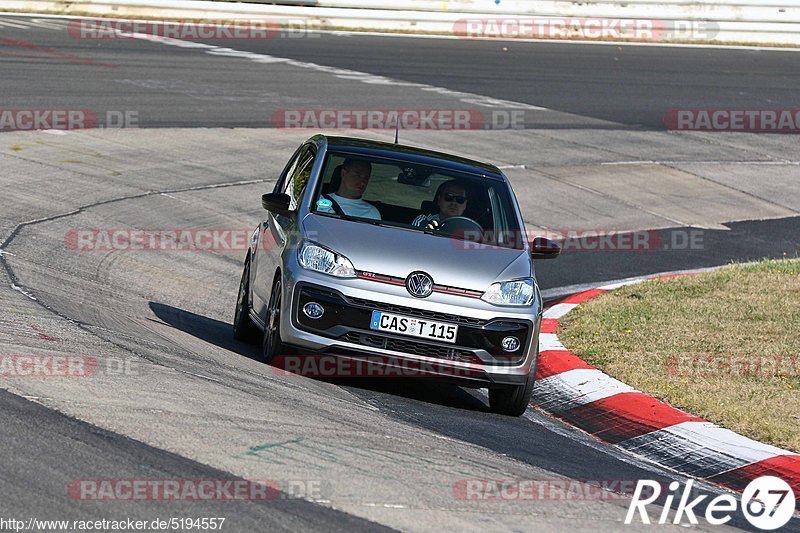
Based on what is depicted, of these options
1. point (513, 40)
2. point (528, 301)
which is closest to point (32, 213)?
point (528, 301)

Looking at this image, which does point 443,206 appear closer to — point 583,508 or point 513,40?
point 583,508

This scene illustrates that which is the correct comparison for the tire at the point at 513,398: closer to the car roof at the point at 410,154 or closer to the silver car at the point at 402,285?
the silver car at the point at 402,285

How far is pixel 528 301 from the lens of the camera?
8.05m

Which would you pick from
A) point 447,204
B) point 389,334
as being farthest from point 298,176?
point 389,334

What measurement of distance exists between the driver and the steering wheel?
0.07 meters

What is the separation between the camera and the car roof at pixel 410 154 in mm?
9039

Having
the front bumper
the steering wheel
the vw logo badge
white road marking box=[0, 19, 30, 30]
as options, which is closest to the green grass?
the front bumper

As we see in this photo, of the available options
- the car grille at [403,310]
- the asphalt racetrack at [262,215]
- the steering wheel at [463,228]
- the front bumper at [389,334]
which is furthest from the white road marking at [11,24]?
the car grille at [403,310]

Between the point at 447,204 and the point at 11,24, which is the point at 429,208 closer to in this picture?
the point at 447,204

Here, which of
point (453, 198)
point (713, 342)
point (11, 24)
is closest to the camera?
point (453, 198)

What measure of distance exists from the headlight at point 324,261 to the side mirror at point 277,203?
23.5 inches

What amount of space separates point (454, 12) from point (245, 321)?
23.0 metres

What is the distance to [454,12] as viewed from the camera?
31125 mm

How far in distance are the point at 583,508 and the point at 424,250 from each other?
2.68 meters
